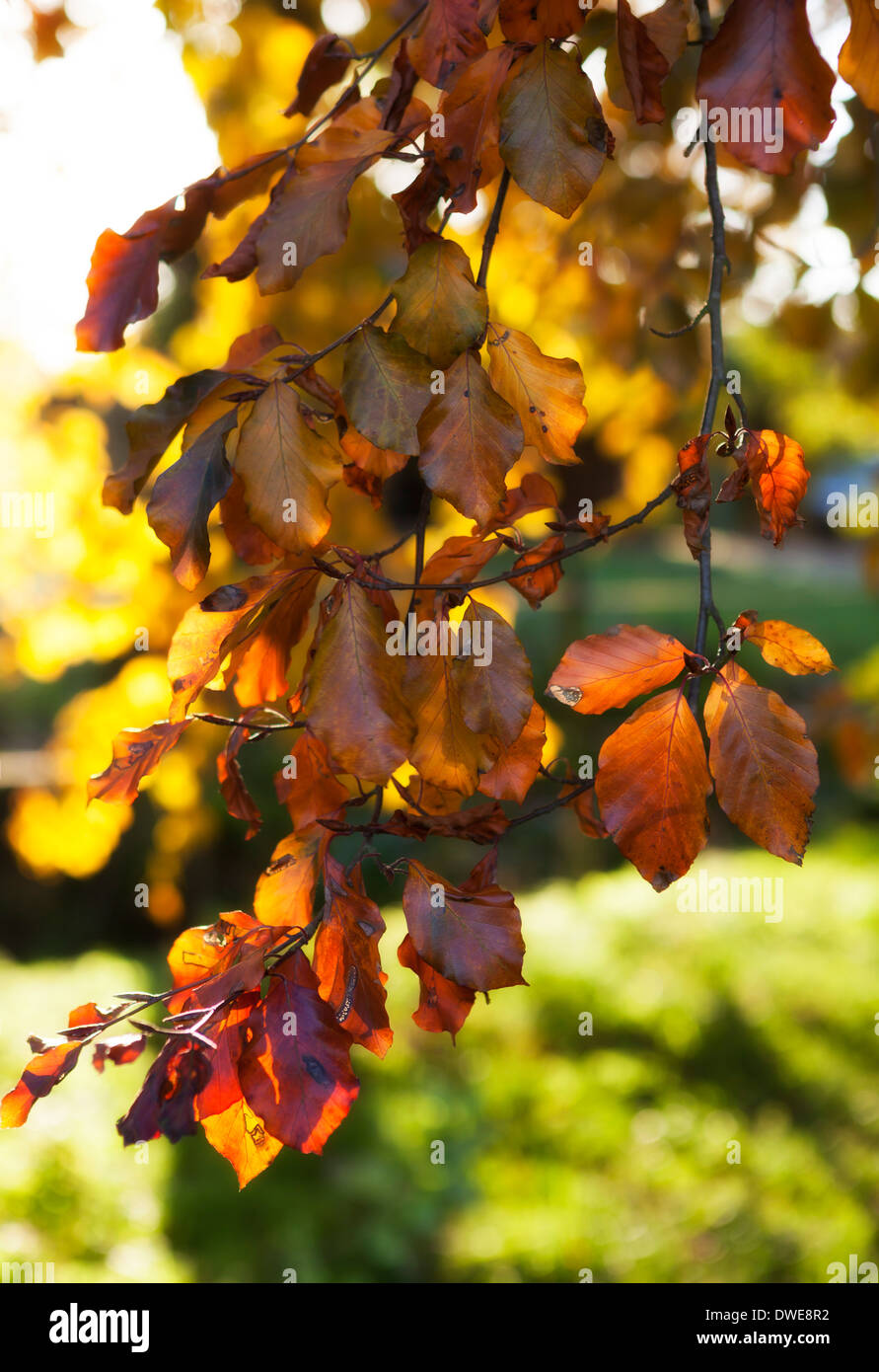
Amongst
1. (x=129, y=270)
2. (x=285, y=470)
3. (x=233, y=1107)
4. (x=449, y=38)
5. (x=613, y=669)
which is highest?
(x=449, y=38)

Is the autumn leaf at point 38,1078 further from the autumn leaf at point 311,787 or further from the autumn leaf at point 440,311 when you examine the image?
the autumn leaf at point 440,311

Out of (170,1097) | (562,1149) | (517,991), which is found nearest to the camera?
(170,1097)

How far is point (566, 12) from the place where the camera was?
635 mm

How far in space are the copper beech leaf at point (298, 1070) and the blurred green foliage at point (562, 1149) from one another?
5.90 ft

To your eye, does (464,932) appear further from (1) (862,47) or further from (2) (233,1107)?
(1) (862,47)

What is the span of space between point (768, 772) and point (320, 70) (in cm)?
62

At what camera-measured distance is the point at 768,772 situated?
0.59 metres

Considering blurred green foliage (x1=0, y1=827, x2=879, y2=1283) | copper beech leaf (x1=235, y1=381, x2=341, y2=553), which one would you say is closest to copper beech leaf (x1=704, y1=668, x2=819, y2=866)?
copper beech leaf (x1=235, y1=381, x2=341, y2=553)

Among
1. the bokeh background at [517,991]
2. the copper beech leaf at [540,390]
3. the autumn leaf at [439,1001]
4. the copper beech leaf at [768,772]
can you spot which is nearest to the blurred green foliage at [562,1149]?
the bokeh background at [517,991]

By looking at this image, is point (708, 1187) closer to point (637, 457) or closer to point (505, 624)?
point (637, 457)

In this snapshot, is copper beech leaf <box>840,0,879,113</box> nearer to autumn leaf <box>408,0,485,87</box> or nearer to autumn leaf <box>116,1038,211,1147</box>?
autumn leaf <box>408,0,485,87</box>

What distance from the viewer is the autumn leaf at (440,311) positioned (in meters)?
0.60

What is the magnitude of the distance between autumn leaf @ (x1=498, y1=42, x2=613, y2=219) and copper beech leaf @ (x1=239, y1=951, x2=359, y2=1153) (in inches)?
18.6

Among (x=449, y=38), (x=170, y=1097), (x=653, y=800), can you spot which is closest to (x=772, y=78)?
(x=449, y=38)
